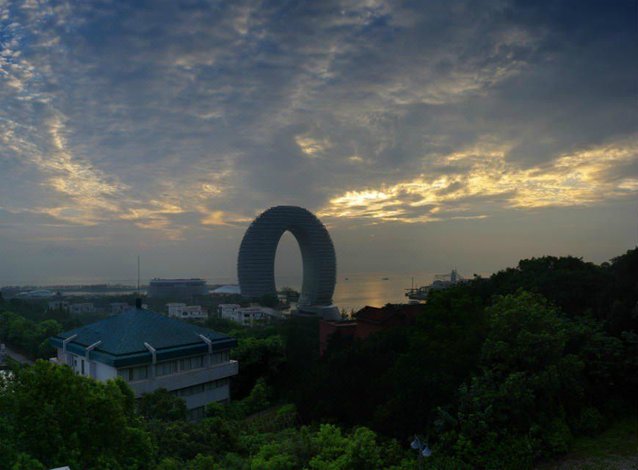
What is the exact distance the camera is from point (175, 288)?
122875 millimetres

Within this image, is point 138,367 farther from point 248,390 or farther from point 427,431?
point 427,431

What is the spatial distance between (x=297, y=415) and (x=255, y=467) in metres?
5.41

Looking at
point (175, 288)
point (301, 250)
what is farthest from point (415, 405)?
point (175, 288)

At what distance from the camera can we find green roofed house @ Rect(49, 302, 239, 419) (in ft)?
56.8

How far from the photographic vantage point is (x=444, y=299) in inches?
535

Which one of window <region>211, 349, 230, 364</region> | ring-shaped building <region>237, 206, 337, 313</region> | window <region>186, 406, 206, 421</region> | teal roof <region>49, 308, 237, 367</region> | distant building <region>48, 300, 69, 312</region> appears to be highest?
ring-shaped building <region>237, 206, 337, 313</region>

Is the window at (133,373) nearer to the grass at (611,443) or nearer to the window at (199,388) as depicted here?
the window at (199,388)

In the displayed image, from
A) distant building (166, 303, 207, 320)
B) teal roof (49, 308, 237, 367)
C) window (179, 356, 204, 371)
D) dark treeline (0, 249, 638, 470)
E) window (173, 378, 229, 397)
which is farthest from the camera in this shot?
distant building (166, 303, 207, 320)

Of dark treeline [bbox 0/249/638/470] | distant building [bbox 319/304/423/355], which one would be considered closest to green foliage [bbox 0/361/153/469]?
dark treeline [bbox 0/249/638/470]

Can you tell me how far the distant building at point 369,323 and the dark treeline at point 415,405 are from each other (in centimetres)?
477

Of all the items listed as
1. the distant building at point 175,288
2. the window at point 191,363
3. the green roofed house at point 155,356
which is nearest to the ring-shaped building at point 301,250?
the distant building at point 175,288

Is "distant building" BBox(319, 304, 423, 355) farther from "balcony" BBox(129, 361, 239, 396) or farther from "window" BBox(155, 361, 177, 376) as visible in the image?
"window" BBox(155, 361, 177, 376)

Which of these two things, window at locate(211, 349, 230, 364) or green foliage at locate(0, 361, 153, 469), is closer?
green foliage at locate(0, 361, 153, 469)

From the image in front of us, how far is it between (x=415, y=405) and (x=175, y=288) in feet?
388
